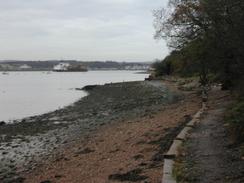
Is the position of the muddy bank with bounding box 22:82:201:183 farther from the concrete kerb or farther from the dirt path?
the dirt path

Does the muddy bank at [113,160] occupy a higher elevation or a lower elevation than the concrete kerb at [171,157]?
lower

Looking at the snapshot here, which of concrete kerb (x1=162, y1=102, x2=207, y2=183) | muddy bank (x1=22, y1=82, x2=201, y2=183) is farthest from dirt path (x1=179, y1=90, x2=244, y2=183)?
muddy bank (x1=22, y1=82, x2=201, y2=183)

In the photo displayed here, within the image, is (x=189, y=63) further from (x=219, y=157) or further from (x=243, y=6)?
(x=219, y=157)

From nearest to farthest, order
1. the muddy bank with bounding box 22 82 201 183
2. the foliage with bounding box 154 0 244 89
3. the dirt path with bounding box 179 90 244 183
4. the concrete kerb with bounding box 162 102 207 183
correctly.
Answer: the dirt path with bounding box 179 90 244 183 → the concrete kerb with bounding box 162 102 207 183 → the muddy bank with bounding box 22 82 201 183 → the foliage with bounding box 154 0 244 89

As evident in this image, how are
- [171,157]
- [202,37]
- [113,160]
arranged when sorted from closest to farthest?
1. [171,157]
2. [113,160]
3. [202,37]

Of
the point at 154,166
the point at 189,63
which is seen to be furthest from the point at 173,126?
the point at 189,63

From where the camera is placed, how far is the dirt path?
980 centimetres

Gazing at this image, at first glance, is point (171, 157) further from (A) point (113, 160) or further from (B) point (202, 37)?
(B) point (202, 37)

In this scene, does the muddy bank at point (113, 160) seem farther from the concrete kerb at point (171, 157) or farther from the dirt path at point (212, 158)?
the dirt path at point (212, 158)

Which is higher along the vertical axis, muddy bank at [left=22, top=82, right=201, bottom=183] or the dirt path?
the dirt path

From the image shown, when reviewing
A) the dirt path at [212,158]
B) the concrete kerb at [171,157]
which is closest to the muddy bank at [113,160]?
the concrete kerb at [171,157]

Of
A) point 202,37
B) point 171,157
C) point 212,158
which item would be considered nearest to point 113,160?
point 171,157

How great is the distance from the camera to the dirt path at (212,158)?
32.1ft

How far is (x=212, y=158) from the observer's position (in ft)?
37.9
